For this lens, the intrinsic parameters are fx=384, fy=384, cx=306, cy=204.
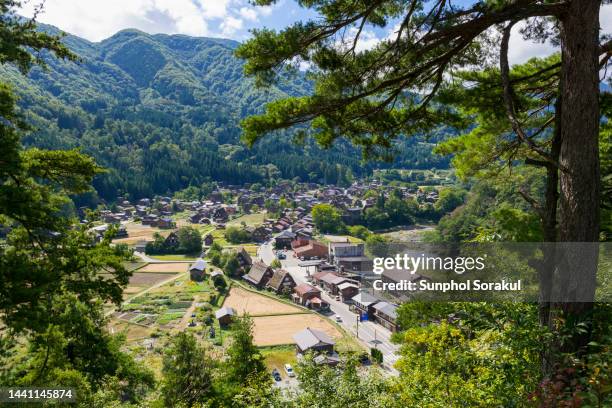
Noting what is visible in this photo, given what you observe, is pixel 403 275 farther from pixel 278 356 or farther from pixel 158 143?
pixel 158 143

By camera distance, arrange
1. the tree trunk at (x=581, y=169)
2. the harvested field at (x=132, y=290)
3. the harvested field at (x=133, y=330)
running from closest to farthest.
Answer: the tree trunk at (x=581, y=169) < the harvested field at (x=133, y=330) < the harvested field at (x=132, y=290)

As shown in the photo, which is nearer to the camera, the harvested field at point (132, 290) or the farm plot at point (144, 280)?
A: the harvested field at point (132, 290)

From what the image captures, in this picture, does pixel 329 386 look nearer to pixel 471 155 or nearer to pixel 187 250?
pixel 471 155

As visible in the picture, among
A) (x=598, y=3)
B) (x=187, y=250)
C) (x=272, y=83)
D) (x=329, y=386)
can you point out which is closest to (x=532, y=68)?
(x=598, y=3)

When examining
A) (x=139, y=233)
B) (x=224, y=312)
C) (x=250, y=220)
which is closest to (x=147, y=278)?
(x=224, y=312)

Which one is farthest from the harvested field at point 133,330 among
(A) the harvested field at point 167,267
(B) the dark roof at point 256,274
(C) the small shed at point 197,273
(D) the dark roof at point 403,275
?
(D) the dark roof at point 403,275

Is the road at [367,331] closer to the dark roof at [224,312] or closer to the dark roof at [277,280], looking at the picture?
the dark roof at [277,280]
